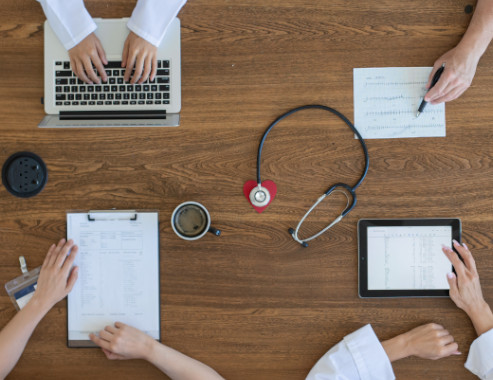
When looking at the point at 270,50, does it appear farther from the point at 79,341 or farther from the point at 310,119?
the point at 79,341

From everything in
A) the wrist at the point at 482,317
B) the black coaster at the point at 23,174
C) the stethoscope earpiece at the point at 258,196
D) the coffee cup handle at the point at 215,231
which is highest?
the black coaster at the point at 23,174

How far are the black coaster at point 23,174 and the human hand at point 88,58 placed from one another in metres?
0.26

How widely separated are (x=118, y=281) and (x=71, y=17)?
70cm

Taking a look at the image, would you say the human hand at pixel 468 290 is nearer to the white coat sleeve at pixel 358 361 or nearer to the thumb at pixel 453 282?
the thumb at pixel 453 282

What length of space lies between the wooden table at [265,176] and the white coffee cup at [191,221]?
0.13 ft

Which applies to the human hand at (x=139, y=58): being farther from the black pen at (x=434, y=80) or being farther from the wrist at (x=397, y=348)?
the wrist at (x=397, y=348)

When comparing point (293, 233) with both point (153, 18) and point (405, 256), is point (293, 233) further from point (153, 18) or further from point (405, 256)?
point (153, 18)

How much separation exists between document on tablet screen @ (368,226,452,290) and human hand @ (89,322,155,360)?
0.62m

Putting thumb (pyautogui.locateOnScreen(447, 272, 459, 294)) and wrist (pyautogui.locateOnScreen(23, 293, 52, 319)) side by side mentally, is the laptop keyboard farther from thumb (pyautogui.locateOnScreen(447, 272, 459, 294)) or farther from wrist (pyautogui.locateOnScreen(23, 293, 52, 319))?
thumb (pyautogui.locateOnScreen(447, 272, 459, 294))

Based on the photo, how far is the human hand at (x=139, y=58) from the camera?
125 cm

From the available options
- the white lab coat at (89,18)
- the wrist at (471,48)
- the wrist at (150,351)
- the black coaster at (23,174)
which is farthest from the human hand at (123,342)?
the wrist at (471,48)

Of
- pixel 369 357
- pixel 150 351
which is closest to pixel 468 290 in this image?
pixel 369 357

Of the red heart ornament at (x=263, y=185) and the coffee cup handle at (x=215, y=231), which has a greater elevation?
the red heart ornament at (x=263, y=185)

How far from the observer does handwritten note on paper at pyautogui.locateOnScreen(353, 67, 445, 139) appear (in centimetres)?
130
